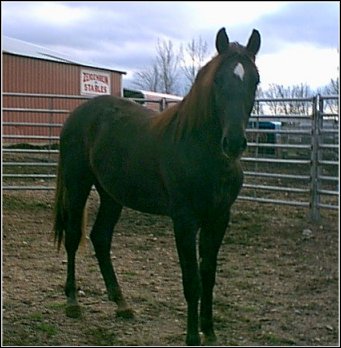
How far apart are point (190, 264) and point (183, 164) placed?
53 cm

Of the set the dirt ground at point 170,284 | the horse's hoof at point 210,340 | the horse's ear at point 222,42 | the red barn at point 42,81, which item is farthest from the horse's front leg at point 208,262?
the red barn at point 42,81

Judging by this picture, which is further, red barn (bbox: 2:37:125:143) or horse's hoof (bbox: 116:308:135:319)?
red barn (bbox: 2:37:125:143)

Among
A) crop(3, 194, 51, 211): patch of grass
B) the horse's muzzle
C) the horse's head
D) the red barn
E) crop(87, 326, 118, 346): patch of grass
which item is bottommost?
crop(87, 326, 118, 346): patch of grass

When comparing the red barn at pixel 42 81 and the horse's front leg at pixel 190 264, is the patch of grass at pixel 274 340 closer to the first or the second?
the horse's front leg at pixel 190 264

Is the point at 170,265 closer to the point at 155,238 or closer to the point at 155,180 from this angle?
the point at 155,238

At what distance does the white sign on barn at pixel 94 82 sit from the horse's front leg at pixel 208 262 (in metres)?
14.5

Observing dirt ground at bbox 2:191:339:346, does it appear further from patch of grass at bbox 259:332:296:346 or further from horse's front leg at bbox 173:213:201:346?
horse's front leg at bbox 173:213:201:346

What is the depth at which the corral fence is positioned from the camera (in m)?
6.62

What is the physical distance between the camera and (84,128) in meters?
4.24

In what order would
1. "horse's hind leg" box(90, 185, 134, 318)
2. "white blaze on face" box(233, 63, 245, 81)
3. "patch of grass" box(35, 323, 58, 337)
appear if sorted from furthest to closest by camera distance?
"horse's hind leg" box(90, 185, 134, 318)
"patch of grass" box(35, 323, 58, 337)
"white blaze on face" box(233, 63, 245, 81)

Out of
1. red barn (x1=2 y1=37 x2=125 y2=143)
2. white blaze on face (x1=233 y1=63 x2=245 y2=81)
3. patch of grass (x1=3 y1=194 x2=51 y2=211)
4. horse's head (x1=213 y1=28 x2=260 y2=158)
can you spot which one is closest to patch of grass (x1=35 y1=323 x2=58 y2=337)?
horse's head (x1=213 y1=28 x2=260 y2=158)

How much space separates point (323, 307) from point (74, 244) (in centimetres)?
171

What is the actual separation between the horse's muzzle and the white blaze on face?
331 mm

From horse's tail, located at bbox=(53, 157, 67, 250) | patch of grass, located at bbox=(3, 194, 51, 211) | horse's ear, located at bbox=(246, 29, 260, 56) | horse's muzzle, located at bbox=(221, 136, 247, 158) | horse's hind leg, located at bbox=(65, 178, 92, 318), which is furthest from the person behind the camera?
patch of grass, located at bbox=(3, 194, 51, 211)
